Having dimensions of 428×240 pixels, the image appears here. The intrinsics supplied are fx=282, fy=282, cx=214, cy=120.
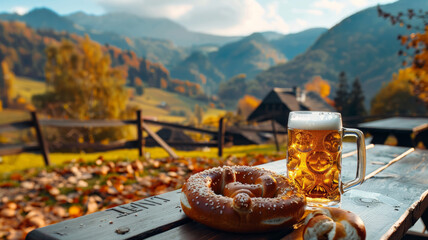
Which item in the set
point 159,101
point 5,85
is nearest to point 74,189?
point 5,85

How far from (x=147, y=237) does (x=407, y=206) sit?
0.96 m

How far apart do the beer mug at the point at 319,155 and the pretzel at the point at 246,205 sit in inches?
4.8

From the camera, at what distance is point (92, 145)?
17.1 feet

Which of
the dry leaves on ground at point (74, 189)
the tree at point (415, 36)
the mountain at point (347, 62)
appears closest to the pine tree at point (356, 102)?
the mountain at point (347, 62)

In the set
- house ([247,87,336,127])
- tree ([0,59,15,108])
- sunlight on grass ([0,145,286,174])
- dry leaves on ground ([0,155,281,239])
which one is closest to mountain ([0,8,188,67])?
tree ([0,59,15,108])

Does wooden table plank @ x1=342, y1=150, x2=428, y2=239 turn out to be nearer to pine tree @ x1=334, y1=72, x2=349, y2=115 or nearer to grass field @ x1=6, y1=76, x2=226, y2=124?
pine tree @ x1=334, y1=72, x2=349, y2=115

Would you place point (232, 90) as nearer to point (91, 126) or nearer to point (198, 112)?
point (198, 112)

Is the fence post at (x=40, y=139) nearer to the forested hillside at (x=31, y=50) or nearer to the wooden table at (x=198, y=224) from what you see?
the wooden table at (x=198, y=224)

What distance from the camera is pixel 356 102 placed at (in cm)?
3412

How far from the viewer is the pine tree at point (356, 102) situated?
3359cm

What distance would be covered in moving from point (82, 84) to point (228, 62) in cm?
3250

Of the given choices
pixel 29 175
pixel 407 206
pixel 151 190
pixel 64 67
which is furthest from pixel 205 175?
pixel 64 67

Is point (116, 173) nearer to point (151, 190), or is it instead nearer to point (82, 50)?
point (151, 190)

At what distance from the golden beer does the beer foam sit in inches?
0.6
